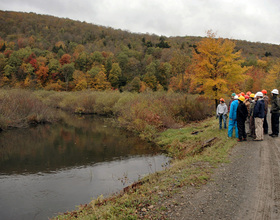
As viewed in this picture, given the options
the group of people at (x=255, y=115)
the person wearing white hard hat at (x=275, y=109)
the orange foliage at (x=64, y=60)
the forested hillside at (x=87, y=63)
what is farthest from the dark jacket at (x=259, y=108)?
the orange foliage at (x=64, y=60)

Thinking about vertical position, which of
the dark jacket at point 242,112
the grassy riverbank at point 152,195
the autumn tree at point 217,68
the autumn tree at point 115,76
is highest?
the autumn tree at point 115,76

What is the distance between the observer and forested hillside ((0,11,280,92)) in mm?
67562

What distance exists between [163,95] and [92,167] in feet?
56.9

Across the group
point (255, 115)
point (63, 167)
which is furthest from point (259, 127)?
point (63, 167)

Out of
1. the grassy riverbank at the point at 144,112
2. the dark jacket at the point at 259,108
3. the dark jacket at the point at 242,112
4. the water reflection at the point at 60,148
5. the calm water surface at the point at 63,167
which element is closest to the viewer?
the calm water surface at the point at 63,167

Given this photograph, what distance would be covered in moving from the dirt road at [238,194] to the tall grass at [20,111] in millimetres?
25326

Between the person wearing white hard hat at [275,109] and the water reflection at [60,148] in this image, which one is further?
the water reflection at [60,148]

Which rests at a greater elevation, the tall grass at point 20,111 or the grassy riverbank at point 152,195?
the tall grass at point 20,111

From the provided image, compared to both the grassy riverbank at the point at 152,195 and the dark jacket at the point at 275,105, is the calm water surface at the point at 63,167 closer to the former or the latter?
the grassy riverbank at the point at 152,195

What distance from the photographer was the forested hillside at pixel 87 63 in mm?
67562

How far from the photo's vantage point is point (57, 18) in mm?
155875

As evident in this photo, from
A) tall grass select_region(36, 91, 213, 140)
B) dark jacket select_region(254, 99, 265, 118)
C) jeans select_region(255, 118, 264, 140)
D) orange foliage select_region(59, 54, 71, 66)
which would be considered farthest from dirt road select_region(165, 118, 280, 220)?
orange foliage select_region(59, 54, 71, 66)

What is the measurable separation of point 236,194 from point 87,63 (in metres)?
88.8

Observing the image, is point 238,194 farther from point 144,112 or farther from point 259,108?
point 144,112
